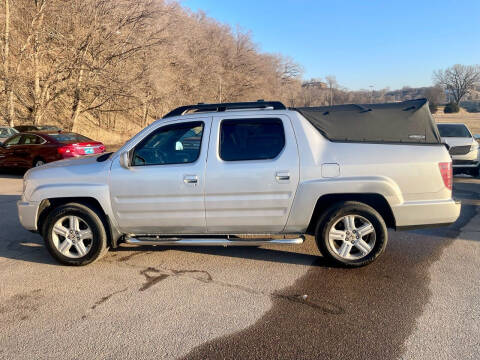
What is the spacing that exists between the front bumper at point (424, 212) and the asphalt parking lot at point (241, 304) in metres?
0.58

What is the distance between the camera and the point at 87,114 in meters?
35.7

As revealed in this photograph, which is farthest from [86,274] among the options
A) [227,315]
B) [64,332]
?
[227,315]

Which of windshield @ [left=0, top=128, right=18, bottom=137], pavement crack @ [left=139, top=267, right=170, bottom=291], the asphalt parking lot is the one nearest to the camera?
the asphalt parking lot

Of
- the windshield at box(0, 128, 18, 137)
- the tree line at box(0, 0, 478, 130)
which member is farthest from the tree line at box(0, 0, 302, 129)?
the windshield at box(0, 128, 18, 137)

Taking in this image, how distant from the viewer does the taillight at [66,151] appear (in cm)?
1140

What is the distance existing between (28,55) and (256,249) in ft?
79.0

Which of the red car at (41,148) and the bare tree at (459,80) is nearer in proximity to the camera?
the red car at (41,148)

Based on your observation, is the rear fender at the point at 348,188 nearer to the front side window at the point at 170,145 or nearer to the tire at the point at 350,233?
the tire at the point at 350,233

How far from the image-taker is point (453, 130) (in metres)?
11.3

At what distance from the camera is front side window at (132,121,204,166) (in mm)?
4270

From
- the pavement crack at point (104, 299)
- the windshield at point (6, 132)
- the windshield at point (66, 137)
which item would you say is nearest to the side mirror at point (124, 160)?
the pavement crack at point (104, 299)

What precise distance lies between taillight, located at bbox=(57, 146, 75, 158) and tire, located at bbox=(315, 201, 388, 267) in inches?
387

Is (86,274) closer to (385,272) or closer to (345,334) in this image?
(345,334)

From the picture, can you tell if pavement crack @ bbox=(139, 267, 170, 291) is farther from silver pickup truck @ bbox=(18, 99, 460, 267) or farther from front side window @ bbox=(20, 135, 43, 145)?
front side window @ bbox=(20, 135, 43, 145)
